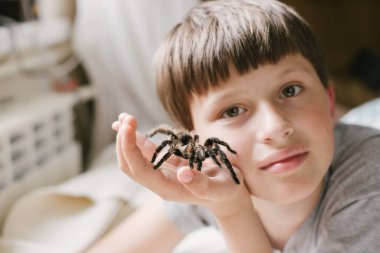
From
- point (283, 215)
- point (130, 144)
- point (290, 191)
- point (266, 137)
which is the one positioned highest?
point (130, 144)

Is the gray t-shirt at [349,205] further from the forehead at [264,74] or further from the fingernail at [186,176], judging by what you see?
the fingernail at [186,176]

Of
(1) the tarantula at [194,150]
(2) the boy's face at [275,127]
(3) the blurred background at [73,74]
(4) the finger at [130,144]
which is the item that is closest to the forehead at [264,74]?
(2) the boy's face at [275,127]

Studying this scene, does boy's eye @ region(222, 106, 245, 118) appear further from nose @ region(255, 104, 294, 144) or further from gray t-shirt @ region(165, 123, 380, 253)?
gray t-shirt @ region(165, 123, 380, 253)

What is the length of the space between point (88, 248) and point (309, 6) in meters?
2.40

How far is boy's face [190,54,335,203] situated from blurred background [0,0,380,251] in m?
0.60

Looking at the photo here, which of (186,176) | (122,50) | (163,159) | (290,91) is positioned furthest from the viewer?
(122,50)

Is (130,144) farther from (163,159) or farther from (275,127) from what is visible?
(275,127)

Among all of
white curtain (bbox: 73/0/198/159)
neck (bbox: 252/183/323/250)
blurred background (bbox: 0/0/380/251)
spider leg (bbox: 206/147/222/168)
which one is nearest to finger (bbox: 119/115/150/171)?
spider leg (bbox: 206/147/222/168)

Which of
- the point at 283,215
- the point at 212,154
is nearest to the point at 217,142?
the point at 212,154

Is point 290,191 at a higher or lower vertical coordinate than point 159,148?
lower

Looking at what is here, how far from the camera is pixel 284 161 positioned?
0.71m

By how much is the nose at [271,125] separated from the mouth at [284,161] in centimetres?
3

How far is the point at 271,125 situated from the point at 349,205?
0.22 m

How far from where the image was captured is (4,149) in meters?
1.00
